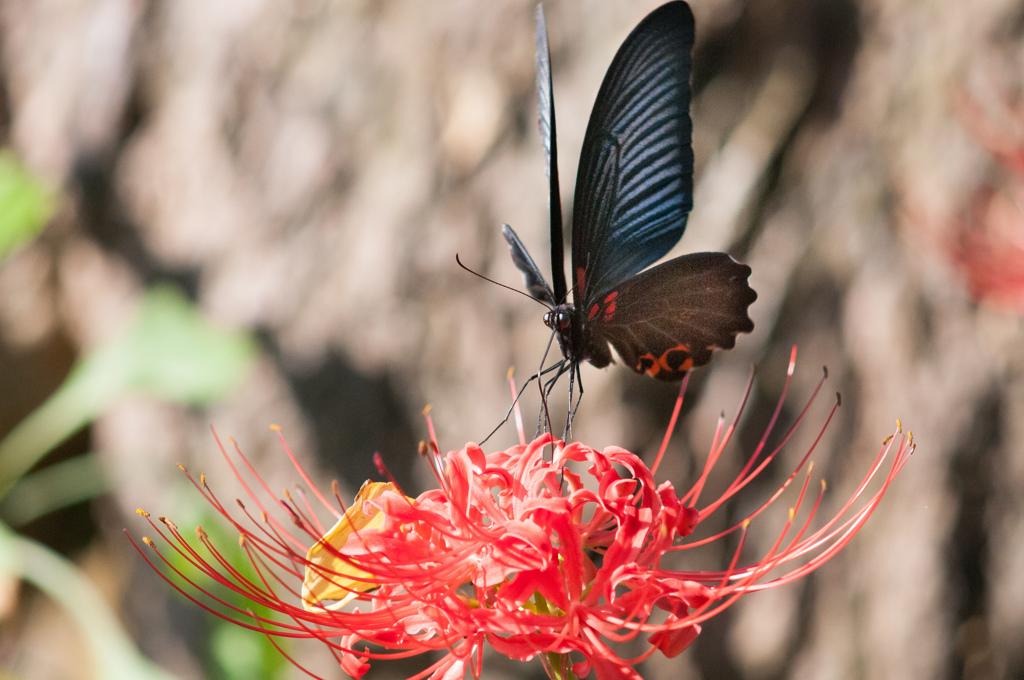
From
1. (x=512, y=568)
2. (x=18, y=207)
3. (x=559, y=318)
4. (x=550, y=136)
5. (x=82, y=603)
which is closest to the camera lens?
(x=512, y=568)

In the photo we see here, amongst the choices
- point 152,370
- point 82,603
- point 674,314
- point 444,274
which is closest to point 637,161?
point 674,314

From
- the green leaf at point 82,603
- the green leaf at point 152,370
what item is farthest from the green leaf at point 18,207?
the green leaf at point 82,603

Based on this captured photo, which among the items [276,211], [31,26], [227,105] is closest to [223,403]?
[276,211]

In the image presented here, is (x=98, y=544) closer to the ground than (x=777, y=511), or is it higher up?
higher up

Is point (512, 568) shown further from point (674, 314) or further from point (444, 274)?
point (444, 274)

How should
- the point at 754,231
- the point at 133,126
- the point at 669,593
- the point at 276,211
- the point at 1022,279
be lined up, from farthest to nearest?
the point at 133,126 → the point at 276,211 → the point at 754,231 → the point at 1022,279 → the point at 669,593

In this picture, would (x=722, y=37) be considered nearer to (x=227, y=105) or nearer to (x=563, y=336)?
(x=563, y=336)
